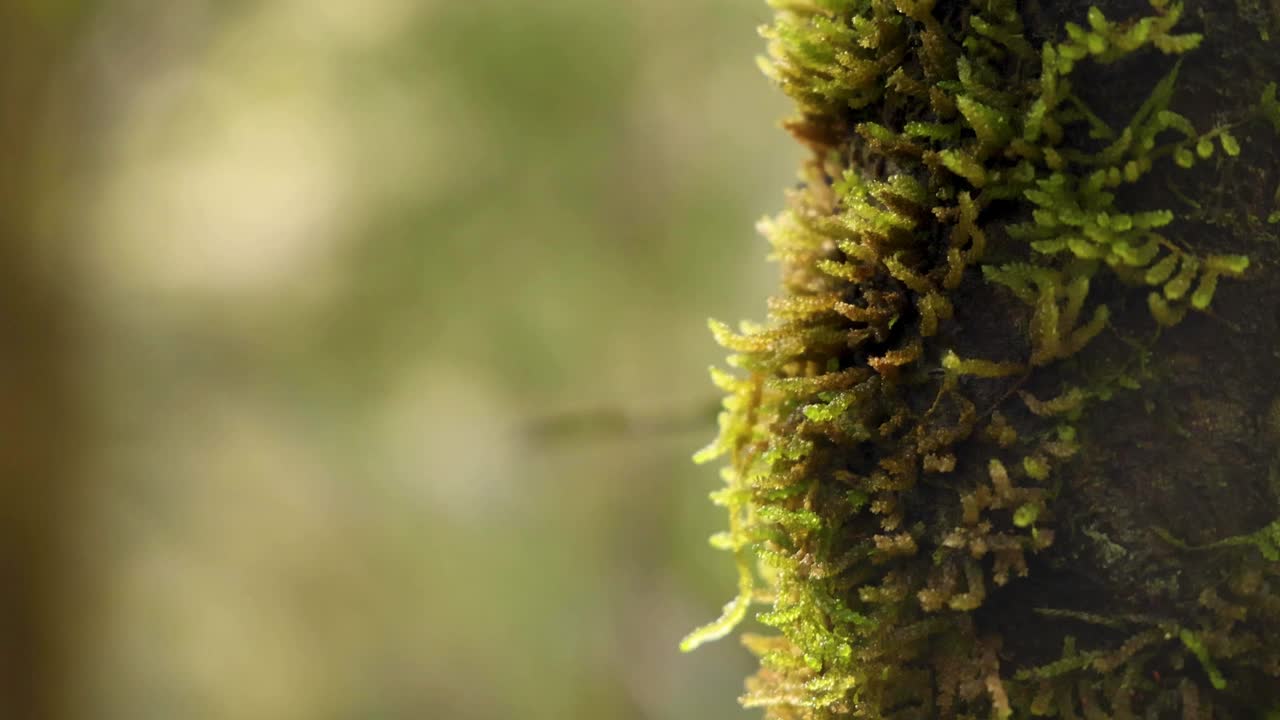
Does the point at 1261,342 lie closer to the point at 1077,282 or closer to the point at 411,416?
the point at 1077,282

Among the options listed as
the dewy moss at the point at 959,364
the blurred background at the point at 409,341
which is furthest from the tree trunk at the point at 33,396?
the dewy moss at the point at 959,364

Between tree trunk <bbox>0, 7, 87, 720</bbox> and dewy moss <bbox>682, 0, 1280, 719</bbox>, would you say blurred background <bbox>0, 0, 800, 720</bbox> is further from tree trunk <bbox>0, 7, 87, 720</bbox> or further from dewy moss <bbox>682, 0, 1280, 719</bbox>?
dewy moss <bbox>682, 0, 1280, 719</bbox>

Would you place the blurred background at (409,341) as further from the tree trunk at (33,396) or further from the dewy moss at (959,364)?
the dewy moss at (959,364)

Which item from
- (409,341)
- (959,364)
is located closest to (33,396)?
(409,341)

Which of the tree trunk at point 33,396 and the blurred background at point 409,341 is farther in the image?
the blurred background at point 409,341

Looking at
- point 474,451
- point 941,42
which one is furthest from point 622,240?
point 941,42

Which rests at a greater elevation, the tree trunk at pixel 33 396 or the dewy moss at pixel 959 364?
the tree trunk at pixel 33 396
